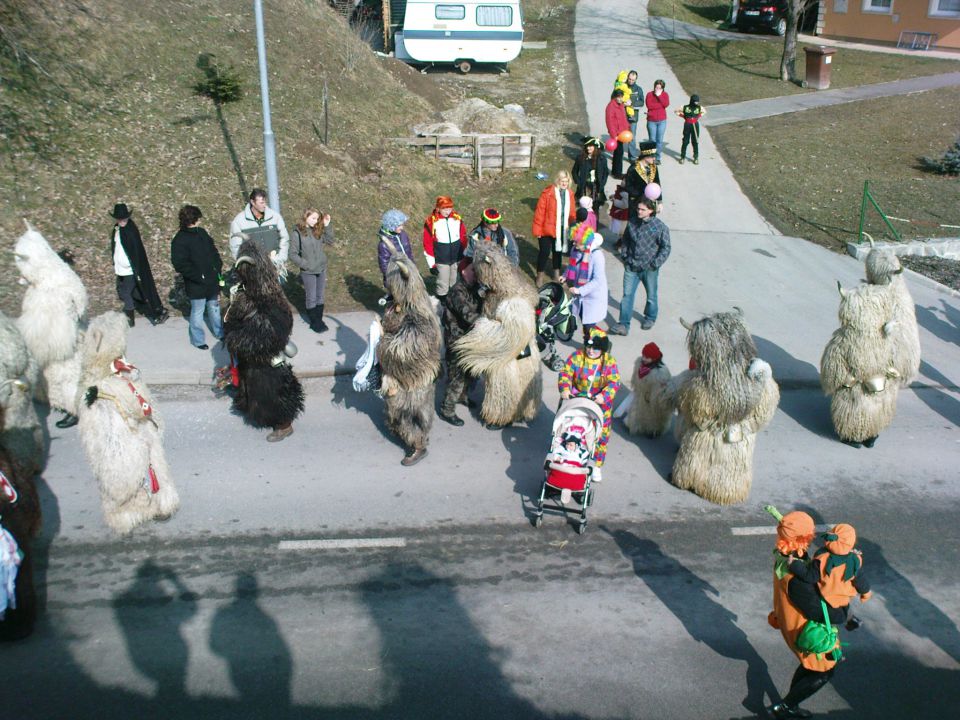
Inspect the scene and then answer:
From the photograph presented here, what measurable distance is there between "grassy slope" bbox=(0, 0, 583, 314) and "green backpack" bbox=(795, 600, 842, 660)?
27.4 ft

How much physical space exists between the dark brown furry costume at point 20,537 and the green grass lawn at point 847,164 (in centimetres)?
1365

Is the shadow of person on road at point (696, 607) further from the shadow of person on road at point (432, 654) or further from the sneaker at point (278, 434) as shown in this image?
the sneaker at point (278, 434)

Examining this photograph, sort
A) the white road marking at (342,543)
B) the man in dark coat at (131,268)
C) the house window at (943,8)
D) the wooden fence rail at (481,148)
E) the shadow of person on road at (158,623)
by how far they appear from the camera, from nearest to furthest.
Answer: the shadow of person on road at (158,623) → the white road marking at (342,543) → the man in dark coat at (131,268) → the wooden fence rail at (481,148) → the house window at (943,8)

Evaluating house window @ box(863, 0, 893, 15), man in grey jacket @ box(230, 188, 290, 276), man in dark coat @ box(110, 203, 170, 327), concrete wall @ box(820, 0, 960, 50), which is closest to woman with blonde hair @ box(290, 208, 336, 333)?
man in grey jacket @ box(230, 188, 290, 276)

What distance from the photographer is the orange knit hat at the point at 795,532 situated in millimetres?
5137

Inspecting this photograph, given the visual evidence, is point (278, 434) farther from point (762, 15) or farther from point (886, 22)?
point (886, 22)

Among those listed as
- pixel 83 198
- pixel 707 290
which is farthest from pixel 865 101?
pixel 83 198

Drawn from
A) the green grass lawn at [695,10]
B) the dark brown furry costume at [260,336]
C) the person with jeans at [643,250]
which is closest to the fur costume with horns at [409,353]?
the dark brown furry costume at [260,336]

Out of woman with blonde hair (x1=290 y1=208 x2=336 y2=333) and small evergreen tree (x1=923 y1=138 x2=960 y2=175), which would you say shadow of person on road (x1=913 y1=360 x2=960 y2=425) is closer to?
woman with blonde hair (x1=290 y1=208 x2=336 y2=333)

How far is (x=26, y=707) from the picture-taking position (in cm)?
534

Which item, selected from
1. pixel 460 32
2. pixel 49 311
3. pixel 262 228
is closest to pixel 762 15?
pixel 460 32

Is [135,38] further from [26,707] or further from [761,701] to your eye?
[761,701]

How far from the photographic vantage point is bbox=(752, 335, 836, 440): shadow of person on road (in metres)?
9.34

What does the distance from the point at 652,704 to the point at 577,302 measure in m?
5.57
